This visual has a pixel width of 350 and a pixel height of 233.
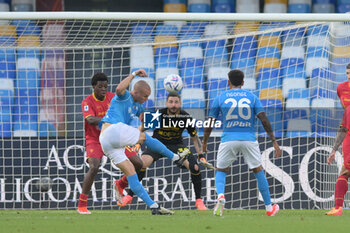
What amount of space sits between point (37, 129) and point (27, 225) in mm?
5582

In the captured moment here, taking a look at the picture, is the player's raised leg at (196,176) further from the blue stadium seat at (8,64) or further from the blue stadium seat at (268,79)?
the blue stadium seat at (8,64)

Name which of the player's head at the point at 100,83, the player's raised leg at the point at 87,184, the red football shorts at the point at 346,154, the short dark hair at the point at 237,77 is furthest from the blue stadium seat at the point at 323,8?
Result: the player's raised leg at the point at 87,184

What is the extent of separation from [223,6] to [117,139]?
7318mm

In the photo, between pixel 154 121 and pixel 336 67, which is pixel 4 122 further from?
pixel 336 67

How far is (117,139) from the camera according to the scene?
7078 mm

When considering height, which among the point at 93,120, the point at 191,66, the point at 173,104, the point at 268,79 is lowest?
the point at 93,120

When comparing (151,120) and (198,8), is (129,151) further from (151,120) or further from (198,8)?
(198,8)

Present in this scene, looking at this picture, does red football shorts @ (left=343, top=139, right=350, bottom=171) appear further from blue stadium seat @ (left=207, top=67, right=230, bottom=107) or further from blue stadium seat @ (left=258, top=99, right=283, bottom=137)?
blue stadium seat @ (left=207, top=67, right=230, bottom=107)

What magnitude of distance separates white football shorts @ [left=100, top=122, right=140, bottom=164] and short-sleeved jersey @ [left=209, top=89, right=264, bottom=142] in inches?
36.5

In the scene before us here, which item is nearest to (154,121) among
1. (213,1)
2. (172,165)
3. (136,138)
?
(172,165)

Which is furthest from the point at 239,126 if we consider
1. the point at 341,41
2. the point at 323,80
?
the point at 341,41

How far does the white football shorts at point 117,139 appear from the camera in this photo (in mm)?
7078

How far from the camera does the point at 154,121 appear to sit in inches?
370

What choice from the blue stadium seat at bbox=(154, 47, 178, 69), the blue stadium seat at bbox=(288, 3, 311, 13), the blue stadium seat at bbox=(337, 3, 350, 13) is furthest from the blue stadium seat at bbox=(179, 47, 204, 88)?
the blue stadium seat at bbox=(337, 3, 350, 13)
